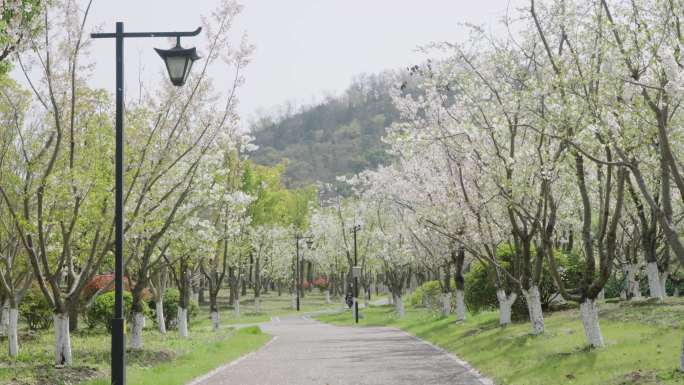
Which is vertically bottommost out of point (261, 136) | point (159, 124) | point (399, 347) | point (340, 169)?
point (399, 347)

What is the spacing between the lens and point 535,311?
768 inches

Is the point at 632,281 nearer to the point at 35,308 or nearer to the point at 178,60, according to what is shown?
the point at 178,60

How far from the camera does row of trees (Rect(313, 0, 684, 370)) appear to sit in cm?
1166

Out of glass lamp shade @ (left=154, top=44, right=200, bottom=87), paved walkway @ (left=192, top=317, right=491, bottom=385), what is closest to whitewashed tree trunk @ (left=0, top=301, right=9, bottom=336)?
paved walkway @ (left=192, top=317, right=491, bottom=385)

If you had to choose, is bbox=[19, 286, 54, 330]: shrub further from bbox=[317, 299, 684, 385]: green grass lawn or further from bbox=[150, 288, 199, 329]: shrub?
bbox=[317, 299, 684, 385]: green grass lawn

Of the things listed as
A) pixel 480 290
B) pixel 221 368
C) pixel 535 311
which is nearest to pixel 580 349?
pixel 535 311

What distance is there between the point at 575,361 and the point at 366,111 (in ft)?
568

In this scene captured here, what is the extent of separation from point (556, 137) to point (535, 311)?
28.0ft

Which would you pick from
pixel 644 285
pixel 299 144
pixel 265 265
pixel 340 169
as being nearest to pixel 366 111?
pixel 299 144

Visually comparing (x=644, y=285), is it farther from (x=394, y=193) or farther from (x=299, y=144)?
(x=299, y=144)

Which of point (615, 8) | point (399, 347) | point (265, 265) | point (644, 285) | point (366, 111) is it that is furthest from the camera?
point (366, 111)

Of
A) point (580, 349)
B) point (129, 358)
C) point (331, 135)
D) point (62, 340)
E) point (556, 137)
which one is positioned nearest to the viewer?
point (556, 137)

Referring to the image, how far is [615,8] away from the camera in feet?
41.4

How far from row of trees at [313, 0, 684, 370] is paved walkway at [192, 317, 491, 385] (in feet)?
10.2
